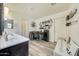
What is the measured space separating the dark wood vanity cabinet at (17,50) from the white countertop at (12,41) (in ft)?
0.15

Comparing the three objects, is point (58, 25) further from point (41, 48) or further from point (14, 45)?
point (14, 45)

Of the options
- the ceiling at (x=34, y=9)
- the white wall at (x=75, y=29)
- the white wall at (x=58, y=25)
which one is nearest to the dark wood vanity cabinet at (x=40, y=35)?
the white wall at (x=58, y=25)

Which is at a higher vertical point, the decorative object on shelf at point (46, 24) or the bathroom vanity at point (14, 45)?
the decorative object on shelf at point (46, 24)

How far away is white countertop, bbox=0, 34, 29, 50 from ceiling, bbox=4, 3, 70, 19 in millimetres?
300

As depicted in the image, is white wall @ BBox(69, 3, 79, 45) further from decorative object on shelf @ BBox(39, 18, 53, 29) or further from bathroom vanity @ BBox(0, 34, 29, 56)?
bathroom vanity @ BBox(0, 34, 29, 56)

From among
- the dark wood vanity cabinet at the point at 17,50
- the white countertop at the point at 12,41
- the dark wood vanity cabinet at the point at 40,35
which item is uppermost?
the dark wood vanity cabinet at the point at 40,35

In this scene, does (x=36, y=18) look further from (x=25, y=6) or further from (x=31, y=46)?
(x=31, y=46)

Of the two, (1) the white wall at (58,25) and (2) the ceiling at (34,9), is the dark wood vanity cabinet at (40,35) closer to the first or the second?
(1) the white wall at (58,25)

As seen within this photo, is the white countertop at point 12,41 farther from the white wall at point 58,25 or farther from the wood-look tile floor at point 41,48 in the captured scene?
the white wall at point 58,25

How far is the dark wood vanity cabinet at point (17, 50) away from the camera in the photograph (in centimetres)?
164

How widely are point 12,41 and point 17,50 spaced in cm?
16

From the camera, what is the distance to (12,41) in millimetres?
1661

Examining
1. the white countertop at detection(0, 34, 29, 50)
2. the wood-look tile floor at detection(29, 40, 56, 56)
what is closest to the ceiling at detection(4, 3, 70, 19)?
the white countertop at detection(0, 34, 29, 50)

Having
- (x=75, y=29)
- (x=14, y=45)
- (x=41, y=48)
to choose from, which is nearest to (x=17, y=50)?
(x=14, y=45)
